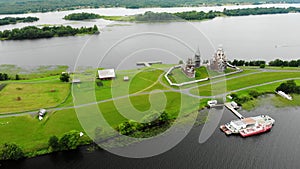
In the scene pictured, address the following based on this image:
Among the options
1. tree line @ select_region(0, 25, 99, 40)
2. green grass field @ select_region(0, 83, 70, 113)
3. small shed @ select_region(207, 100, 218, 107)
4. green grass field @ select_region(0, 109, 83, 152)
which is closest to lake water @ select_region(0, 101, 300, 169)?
green grass field @ select_region(0, 109, 83, 152)

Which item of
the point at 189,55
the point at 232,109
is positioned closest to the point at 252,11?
the point at 189,55

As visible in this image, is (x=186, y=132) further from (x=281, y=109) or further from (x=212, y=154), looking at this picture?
(x=281, y=109)

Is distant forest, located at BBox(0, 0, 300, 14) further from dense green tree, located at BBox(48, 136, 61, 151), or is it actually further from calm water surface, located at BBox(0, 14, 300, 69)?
dense green tree, located at BBox(48, 136, 61, 151)

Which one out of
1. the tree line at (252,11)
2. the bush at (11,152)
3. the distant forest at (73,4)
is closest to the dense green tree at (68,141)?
the bush at (11,152)

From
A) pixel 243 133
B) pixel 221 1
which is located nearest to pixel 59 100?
pixel 243 133

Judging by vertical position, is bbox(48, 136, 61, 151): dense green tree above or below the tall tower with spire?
below

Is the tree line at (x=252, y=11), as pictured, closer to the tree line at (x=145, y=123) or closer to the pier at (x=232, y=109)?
the pier at (x=232, y=109)
